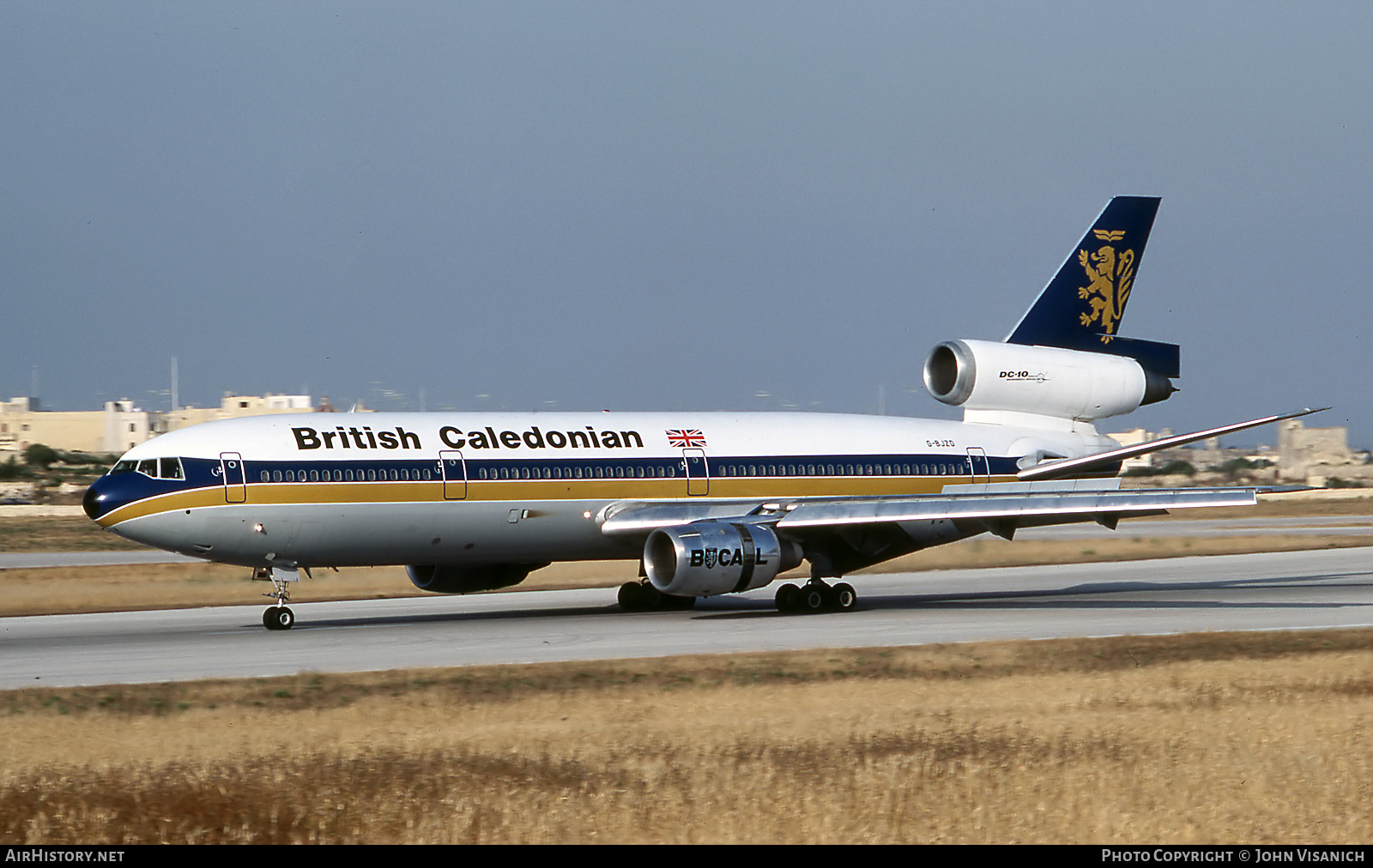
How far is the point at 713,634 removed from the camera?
28312 millimetres

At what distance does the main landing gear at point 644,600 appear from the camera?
34.7 metres

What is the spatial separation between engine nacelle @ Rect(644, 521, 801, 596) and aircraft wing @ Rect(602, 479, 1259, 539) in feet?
2.90

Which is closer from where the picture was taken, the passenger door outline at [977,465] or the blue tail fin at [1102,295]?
the passenger door outline at [977,465]

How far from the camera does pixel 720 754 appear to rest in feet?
48.5

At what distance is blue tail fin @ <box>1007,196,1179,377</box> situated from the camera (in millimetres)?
38750

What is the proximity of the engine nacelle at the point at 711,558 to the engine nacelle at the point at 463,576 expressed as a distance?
376cm

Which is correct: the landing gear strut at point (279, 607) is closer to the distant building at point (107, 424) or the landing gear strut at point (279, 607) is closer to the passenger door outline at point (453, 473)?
the passenger door outline at point (453, 473)

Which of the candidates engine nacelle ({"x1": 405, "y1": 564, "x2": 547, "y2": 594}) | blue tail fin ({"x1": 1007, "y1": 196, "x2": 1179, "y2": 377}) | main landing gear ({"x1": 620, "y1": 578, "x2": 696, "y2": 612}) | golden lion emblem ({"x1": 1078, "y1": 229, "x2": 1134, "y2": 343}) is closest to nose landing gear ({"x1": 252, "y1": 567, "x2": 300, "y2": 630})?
engine nacelle ({"x1": 405, "y1": 564, "x2": 547, "y2": 594})

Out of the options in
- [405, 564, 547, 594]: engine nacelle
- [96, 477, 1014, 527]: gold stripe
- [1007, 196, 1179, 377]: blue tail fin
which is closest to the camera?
[96, 477, 1014, 527]: gold stripe

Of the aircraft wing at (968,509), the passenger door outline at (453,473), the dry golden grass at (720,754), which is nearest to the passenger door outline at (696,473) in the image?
the aircraft wing at (968,509)

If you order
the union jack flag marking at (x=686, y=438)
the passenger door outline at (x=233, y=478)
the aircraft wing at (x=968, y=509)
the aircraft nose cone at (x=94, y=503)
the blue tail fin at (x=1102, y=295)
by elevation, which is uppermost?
the blue tail fin at (x=1102, y=295)

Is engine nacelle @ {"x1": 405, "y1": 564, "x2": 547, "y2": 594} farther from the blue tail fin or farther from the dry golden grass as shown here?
the blue tail fin

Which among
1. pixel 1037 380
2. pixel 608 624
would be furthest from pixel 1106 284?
pixel 608 624
